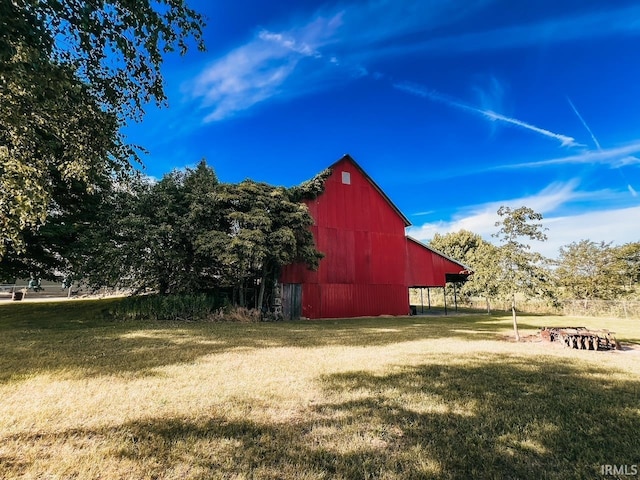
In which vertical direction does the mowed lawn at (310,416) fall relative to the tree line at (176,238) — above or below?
below

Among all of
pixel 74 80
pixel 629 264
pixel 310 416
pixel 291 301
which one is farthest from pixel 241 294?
pixel 629 264

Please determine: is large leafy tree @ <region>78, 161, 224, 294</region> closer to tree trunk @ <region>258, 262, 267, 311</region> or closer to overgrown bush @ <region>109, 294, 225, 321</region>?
overgrown bush @ <region>109, 294, 225, 321</region>

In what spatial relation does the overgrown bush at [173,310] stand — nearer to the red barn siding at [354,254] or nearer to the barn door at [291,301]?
the barn door at [291,301]

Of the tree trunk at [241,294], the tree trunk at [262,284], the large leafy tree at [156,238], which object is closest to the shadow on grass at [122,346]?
the large leafy tree at [156,238]

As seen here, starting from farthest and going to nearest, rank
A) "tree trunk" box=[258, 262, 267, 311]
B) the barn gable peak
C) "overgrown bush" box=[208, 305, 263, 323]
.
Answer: the barn gable peak
"tree trunk" box=[258, 262, 267, 311]
"overgrown bush" box=[208, 305, 263, 323]

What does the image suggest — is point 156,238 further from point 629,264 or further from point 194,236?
point 629,264

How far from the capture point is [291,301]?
18.8m

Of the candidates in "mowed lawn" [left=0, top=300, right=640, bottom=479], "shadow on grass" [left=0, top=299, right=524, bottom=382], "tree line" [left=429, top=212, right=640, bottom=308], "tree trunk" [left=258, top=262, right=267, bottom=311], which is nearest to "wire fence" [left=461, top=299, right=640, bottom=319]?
"tree line" [left=429, top=212, right=640, bottom=308]

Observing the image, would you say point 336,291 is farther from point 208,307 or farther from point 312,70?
point 312,70

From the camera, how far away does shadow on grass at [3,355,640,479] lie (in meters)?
2.62

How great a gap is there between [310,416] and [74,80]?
20.3ft

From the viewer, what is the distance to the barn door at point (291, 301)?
61.0 feet

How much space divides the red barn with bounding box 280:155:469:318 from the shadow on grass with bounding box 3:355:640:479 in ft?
48.0

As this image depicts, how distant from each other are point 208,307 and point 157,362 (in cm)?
972
